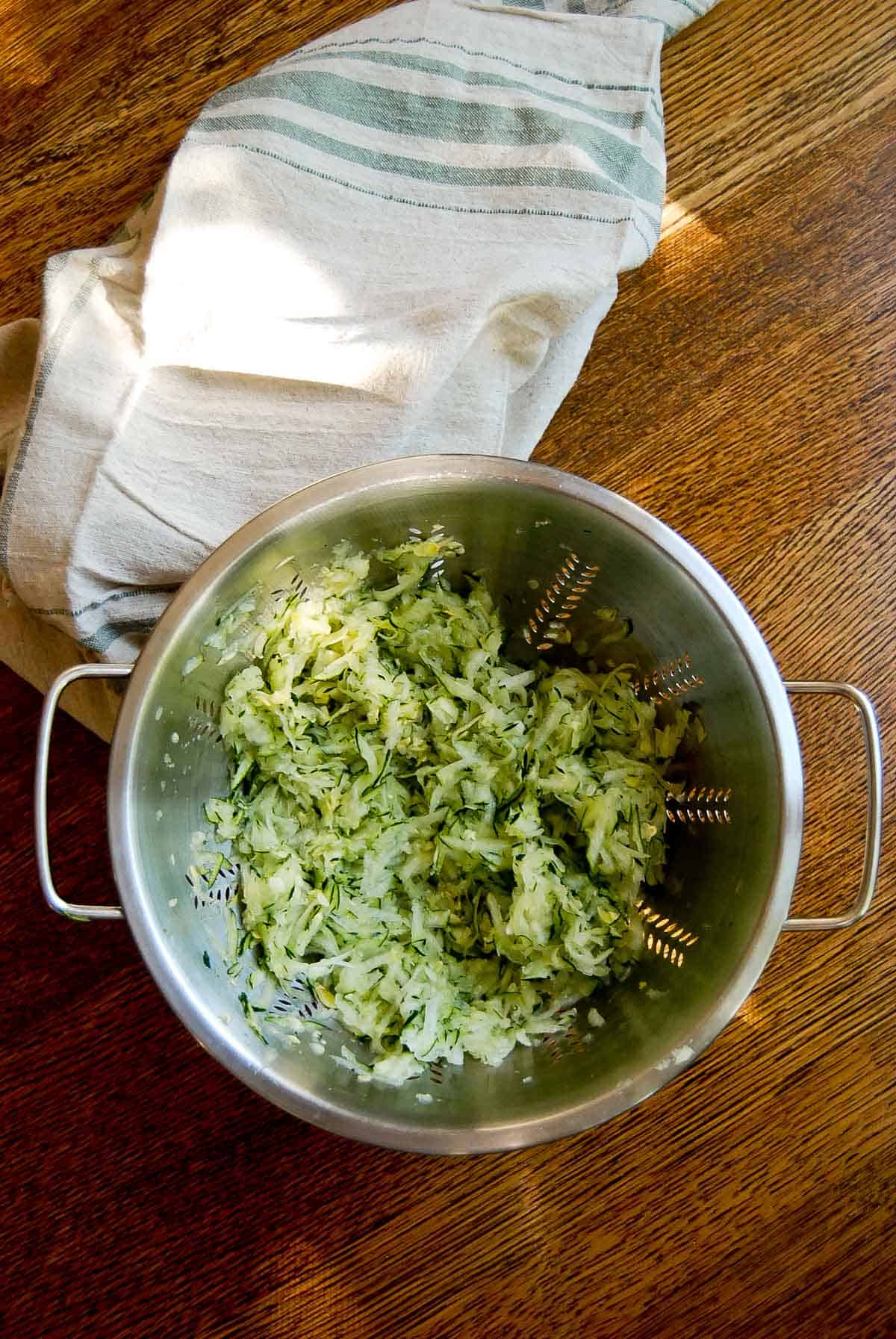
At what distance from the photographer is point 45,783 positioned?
93 cm

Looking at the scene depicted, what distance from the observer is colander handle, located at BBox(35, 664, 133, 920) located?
0.89 m

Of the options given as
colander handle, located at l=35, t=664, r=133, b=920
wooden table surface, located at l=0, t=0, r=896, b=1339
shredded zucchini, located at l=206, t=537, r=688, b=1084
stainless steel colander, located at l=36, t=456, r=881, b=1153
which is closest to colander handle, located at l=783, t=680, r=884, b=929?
stainless steel colander, located at l=36, t=456, r=881, b=1153

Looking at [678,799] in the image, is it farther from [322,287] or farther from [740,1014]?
[322,287]

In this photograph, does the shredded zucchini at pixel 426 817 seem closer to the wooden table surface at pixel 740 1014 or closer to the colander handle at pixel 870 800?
the colander handle at pixel 870 800

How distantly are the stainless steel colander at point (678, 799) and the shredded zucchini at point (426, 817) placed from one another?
0.03m

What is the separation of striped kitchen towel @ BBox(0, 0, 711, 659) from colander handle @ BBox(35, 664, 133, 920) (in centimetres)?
21

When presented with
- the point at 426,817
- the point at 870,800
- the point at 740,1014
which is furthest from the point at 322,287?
the point at 740,1014

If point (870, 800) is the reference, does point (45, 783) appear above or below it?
above

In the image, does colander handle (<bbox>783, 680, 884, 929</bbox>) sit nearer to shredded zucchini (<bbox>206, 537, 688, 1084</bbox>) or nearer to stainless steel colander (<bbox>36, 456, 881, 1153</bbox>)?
stainless steel colander (<bbox>36, 456, 881, 1153</bbox>)

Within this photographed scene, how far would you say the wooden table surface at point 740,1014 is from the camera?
128 centimetres

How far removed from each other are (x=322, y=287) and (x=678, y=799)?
0.70m

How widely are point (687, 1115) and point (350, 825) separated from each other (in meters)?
0.63

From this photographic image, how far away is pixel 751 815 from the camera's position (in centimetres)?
96

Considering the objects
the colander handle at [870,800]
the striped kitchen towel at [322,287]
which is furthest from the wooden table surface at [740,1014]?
the colander handle at [870,800]
